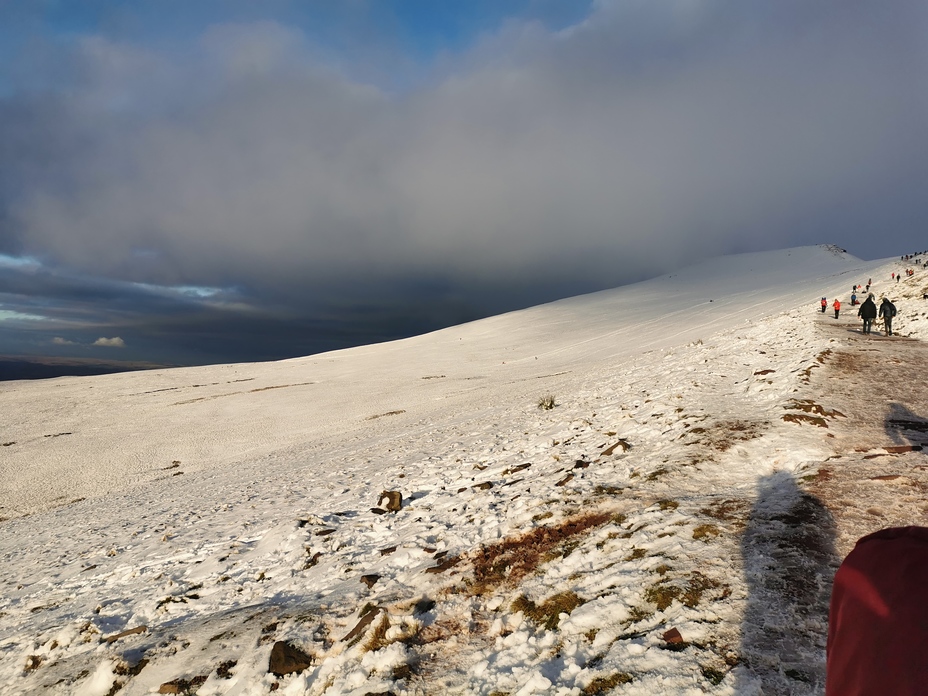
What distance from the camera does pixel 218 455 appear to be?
24.7 meters

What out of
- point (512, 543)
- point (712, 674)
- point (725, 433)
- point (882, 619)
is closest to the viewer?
point (882, 619)

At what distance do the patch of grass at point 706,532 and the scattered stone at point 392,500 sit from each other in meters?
6.56

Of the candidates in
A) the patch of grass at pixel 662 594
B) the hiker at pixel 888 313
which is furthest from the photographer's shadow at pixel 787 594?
the hiker at pixel 888 313

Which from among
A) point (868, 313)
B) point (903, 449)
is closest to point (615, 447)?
point (903, 449)

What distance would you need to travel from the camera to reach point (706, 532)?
6359mm

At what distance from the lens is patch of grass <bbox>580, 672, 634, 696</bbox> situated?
14.0 feet

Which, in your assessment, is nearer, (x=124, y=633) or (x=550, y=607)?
(x=550, y=607)

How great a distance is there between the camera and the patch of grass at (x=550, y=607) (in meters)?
5.53

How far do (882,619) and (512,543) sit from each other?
632cm

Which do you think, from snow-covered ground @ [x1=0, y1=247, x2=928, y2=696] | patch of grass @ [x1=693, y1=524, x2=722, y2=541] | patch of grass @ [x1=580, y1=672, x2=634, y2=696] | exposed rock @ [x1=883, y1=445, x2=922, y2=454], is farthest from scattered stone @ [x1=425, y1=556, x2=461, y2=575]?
exposed rock @ [x1=883, y1=445, x2=922, y2=454]

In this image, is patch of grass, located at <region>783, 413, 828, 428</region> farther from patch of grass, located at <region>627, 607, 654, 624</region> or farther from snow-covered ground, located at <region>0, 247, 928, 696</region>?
patch of grass, located at <region>627, 607, 654, 624</region>

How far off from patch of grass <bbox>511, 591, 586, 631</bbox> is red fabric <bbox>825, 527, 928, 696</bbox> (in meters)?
3.82

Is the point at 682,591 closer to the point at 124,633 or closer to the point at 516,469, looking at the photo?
the point at 516,469

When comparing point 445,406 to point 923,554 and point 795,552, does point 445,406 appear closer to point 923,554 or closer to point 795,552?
point 795,552
